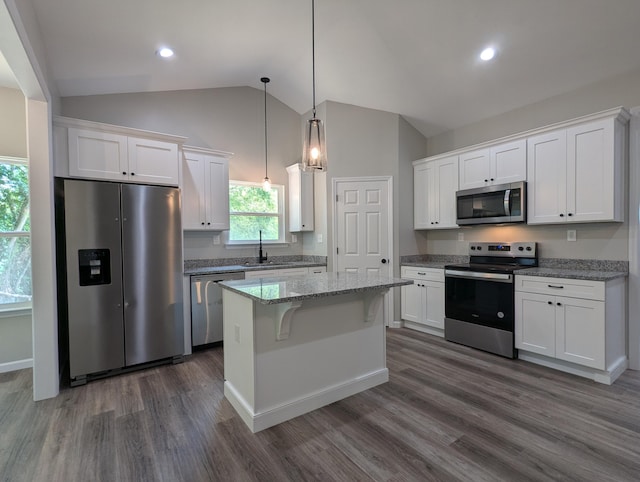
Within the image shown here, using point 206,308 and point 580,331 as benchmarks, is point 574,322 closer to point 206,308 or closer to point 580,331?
point 580,331

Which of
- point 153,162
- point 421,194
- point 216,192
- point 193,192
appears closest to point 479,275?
point 421,194

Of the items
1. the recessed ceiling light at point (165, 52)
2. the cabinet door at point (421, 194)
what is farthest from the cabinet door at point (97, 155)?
the cabinet door at point (421, 194)

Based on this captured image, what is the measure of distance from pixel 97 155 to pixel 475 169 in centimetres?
415

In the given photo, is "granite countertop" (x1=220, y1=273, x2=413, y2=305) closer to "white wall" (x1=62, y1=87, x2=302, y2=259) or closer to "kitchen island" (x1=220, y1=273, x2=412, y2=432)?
"kitchen island" (x1=220, y1=273, x2=412, y2=432)

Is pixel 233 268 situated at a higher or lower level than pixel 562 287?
higher

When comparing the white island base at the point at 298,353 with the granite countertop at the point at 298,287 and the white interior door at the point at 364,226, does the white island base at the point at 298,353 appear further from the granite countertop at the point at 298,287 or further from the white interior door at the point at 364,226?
the white interior door at the point at 364,226

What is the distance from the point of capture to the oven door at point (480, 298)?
132 inches

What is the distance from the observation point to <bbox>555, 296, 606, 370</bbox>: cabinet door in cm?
275

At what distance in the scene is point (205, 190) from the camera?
→ 3969 mm

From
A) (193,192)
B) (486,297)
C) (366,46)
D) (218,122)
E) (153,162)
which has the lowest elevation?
(486,297)

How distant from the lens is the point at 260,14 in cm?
304

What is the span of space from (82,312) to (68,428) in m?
1.02

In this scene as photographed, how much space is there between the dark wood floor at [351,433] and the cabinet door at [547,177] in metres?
1.59

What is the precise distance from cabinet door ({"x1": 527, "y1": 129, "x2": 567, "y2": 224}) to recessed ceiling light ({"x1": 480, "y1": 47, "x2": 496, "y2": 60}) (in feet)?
3.16
